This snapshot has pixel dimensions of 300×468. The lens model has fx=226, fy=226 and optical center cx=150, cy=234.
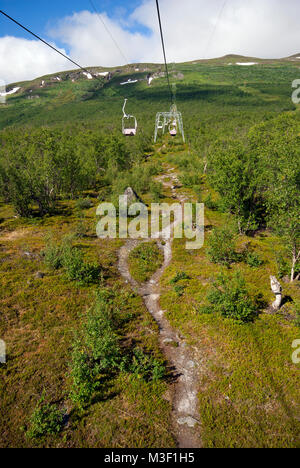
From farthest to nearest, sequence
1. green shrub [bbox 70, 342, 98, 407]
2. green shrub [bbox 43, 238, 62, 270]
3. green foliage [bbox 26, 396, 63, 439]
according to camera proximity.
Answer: green shrub [bbox 43, 238, 62, 270] → green shrub [bbox 70, 342, 98, 407] → green foliage [bbox 26, 396, 63, 439]

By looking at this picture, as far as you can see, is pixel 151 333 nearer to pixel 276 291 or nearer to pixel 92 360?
pixel 92 360

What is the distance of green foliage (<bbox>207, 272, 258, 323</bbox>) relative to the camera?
1616cm

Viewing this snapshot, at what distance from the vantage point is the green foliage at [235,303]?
1616cm

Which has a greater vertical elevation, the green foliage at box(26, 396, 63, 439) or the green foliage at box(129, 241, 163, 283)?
the green foliage at box(129, 241, 163, 283)

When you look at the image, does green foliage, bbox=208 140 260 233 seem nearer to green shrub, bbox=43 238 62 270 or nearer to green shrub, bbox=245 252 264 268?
green shrub, bbox=245 252 264 268

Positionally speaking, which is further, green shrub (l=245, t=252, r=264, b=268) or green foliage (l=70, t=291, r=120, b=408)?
green shrub (l=245, t=252, r=264, b=268)

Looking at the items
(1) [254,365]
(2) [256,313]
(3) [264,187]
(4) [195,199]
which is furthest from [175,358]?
(4) [195,199]

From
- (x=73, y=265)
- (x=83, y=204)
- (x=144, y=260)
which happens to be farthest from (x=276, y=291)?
(x=83, y=204)

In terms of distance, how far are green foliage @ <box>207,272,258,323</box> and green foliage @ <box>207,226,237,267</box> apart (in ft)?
23.3

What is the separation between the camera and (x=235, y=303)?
1639 centimetres

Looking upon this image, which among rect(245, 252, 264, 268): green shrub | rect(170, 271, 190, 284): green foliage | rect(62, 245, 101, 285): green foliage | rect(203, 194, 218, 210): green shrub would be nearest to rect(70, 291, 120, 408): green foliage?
rect(62, 245, 101, 285): green foliage

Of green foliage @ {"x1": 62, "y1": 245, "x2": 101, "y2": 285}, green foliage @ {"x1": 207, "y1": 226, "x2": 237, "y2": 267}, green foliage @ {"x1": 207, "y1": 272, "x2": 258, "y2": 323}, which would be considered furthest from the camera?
green foliage @ {"x1": 207, "y1": 226, "x2": 237, "y2": 267}

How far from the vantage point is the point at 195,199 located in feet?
167
